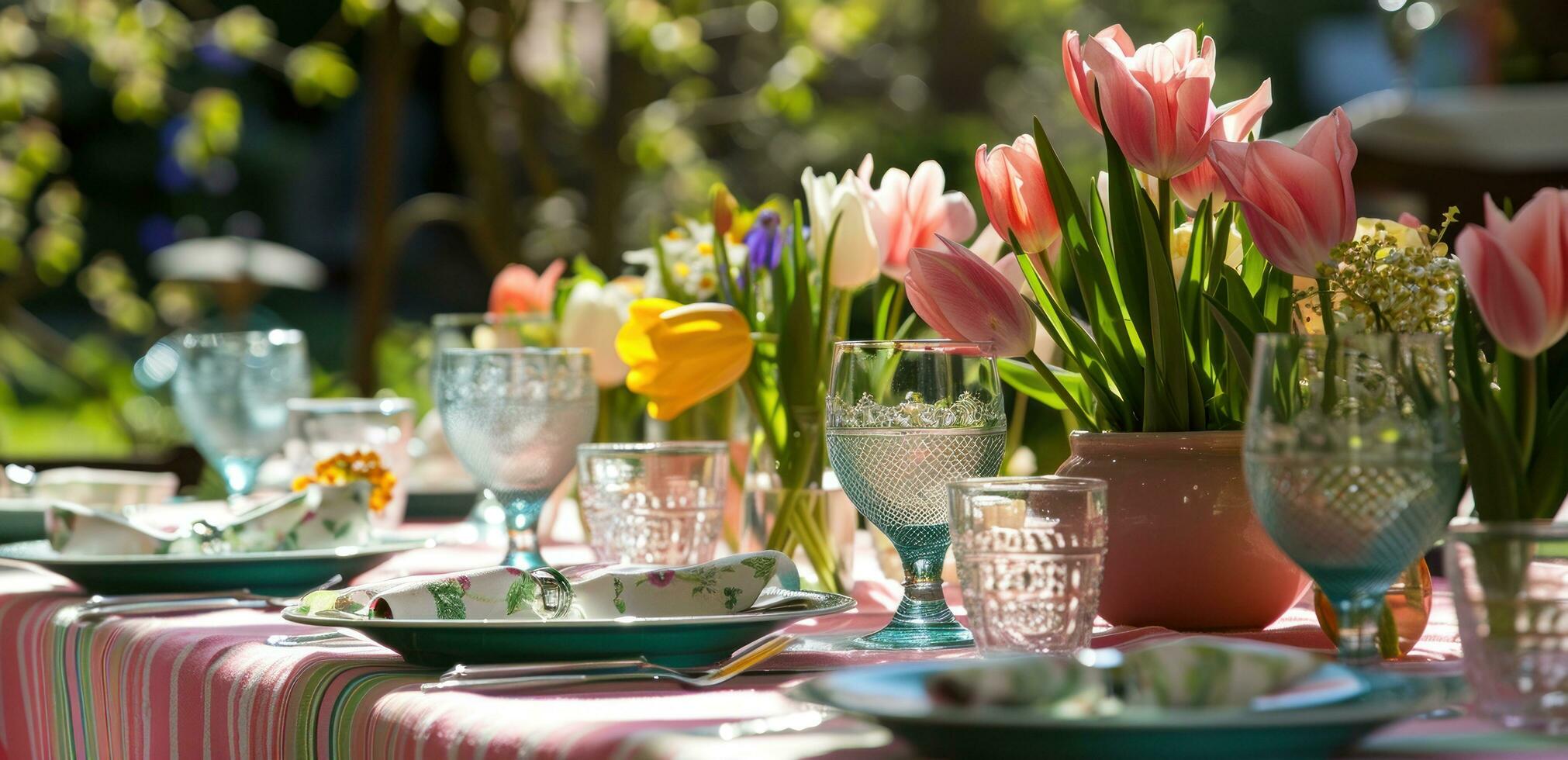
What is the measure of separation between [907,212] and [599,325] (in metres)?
0.46

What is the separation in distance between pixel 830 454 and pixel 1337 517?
343 mm

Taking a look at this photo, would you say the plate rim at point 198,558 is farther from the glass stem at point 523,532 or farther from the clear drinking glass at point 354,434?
the clear drinking glass at point 354,434

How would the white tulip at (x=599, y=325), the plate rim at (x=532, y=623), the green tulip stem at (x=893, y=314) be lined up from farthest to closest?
1. the white tulip at (x=599, y=325)
2. the green tulip stem at (x=893, y=314)
3. the plate rim at (x=532, y=623)

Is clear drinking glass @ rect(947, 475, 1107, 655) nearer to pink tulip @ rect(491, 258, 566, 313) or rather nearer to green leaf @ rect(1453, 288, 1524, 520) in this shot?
green leaf @ rect(1453, 288, 1524, 520)

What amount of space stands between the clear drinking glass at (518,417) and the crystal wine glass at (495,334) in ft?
1.18

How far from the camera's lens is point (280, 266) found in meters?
7.77

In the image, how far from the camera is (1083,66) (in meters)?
0.84

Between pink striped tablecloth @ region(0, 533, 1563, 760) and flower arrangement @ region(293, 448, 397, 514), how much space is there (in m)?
0.25

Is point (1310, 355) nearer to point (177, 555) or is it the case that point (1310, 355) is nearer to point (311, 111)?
point (177, 555)

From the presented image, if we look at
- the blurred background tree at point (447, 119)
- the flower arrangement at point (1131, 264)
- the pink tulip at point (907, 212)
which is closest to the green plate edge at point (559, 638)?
the flower arrangement at point (1131, 264)

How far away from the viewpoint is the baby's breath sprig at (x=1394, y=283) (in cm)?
77

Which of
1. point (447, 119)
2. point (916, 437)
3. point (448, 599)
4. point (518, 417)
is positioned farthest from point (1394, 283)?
point (447, 119)

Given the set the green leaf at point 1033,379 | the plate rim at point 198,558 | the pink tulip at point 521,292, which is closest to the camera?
the green leaf at point 1033,379

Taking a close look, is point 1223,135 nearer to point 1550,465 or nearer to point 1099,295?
point 1099,295
